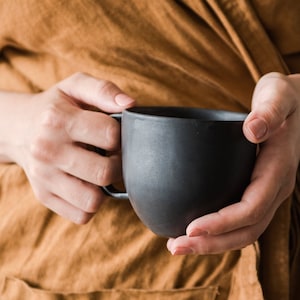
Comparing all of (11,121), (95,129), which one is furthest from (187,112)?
(11,121)

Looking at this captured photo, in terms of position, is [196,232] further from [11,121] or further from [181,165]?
[11,121]

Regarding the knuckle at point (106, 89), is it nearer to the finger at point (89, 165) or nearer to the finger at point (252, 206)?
the finger at point (89, 165)

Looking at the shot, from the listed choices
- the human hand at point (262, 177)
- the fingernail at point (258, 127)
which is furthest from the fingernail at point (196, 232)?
the fingernail at point (258, 127)

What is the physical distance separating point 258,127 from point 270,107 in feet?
0.11

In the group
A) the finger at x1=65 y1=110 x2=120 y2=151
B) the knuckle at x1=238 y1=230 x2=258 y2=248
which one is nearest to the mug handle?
the finger at x1=65 y1=110 x2=120 y2=151

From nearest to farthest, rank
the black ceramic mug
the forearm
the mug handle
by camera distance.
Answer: the black ceramic mug
the mug handle
the forearm

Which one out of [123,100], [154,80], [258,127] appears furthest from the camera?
[154,80]

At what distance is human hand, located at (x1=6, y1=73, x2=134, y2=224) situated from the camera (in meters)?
0.67

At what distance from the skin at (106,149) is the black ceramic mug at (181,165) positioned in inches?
0.6

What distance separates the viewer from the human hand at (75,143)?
2.21ft

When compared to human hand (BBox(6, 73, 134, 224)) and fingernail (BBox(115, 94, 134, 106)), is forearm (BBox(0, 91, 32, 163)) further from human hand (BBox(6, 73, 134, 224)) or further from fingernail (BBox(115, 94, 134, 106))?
fingernail (BBox(115, 94, 134, 106))

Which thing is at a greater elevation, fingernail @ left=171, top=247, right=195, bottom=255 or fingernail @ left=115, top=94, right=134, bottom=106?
fingernail @ left=115, top=94, right=134, bottom=106

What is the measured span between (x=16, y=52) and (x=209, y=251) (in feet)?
1.30

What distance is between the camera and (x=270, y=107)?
59 centimetres
